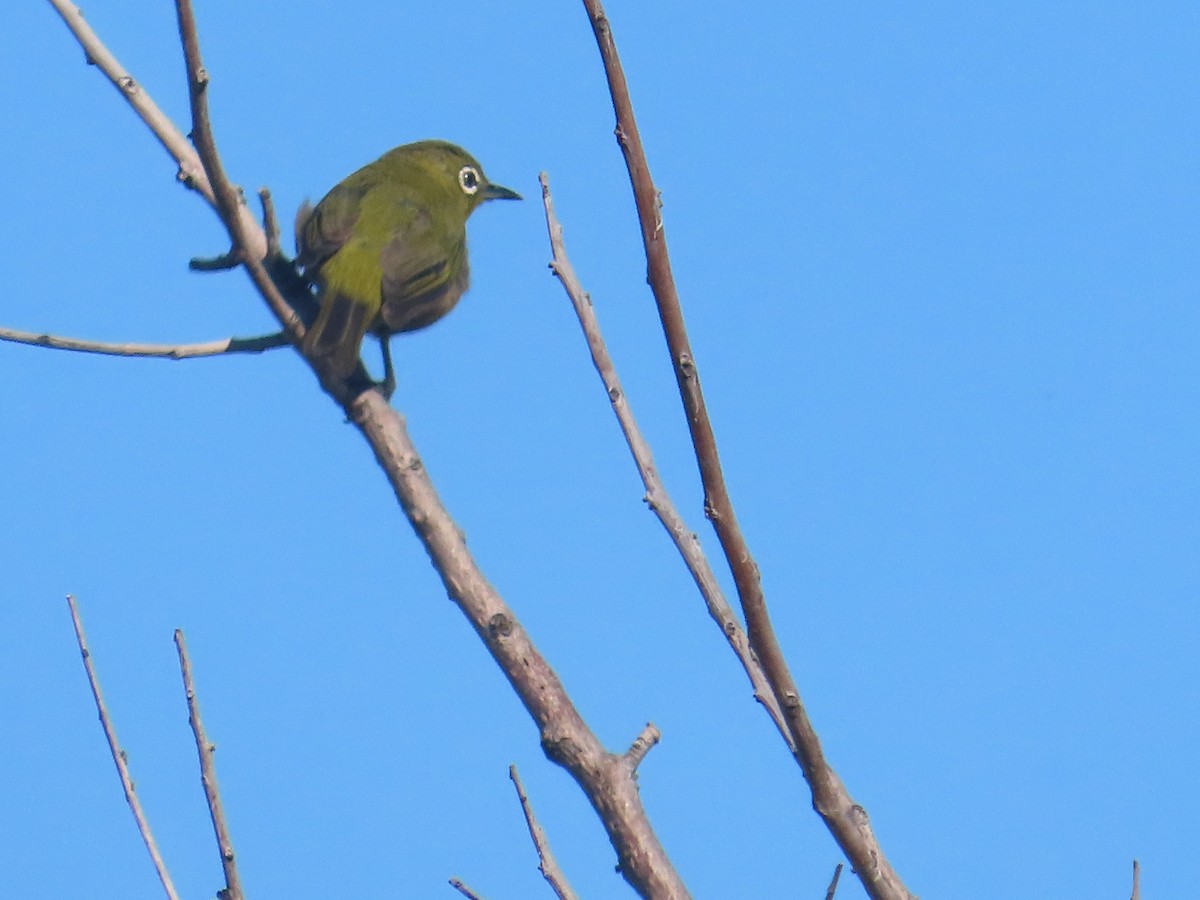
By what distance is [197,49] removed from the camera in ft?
11.1

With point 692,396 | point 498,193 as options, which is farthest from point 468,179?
point 692,396

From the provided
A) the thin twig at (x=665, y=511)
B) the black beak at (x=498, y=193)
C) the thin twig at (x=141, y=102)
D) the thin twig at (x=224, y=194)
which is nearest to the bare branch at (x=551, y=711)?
the thin twig at (x=665, y=511)

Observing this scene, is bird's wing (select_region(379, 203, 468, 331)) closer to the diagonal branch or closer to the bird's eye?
the bird's eye

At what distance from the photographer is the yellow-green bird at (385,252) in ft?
19.4

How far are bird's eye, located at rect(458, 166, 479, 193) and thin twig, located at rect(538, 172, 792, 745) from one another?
4.53 m

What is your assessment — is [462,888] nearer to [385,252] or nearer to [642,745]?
[642,745]

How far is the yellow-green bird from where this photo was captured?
5.92m

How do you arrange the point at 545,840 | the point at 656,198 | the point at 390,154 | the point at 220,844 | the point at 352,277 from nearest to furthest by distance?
the point at 656,198 → the point at 220,844 → the point at 545,840 → the point at 352,277 → the point at 390,154

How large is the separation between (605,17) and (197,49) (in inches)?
46.8

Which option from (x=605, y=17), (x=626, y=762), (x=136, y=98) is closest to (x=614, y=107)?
(x=605, y=17)

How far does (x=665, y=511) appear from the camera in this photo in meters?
3.84

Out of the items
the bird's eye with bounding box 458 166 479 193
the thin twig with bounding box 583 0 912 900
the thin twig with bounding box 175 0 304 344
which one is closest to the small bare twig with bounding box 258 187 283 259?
the thin twig with bounding box 175 0 304 344

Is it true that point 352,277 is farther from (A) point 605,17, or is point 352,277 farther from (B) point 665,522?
(A) point 605,17

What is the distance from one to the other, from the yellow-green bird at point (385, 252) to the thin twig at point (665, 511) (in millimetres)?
1171
